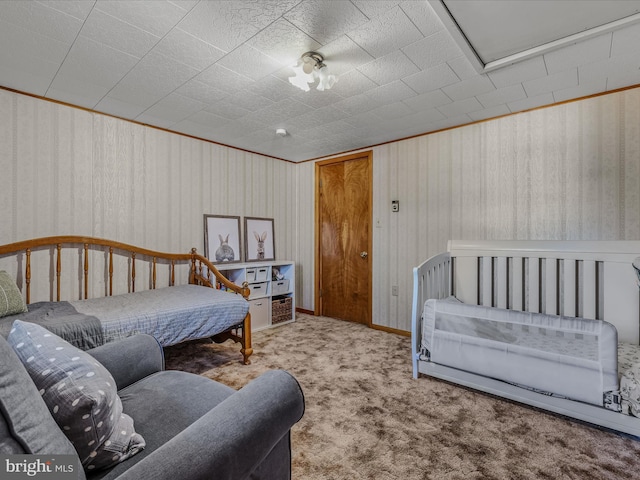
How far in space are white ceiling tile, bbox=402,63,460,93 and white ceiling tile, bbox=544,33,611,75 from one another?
562mm

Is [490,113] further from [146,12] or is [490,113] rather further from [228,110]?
[146,12]

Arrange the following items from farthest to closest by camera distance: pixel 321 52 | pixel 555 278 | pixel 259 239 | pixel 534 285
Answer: pixel 259 239 < pixel 534 285 < pixel 555 278 < pixel 321 52

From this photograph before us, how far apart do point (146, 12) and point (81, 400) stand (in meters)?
1.76

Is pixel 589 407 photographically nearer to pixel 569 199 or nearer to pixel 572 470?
pixel 572 470

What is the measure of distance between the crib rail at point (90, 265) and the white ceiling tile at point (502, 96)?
2.62 m

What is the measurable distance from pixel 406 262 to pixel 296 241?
1766mm

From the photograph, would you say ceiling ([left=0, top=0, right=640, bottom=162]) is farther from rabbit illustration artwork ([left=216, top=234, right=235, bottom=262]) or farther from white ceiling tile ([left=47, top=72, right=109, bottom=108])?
rabbit illustration artwork ([left=216, top=234, right=235, bottom=262])

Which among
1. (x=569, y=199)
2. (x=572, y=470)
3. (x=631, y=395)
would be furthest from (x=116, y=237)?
(x=569, y=199)

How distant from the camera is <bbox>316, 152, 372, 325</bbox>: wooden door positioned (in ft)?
12.8

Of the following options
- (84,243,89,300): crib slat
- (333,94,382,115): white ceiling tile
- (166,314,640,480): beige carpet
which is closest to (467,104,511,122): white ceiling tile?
(333,94,382,115): white ceiling tile

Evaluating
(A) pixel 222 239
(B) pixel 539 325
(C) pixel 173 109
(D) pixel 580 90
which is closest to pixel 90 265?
(A) pixel 222 239

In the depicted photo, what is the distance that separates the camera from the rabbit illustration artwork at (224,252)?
3615 mm

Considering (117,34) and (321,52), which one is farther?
(321,52)

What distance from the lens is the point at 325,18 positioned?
1583 mm
